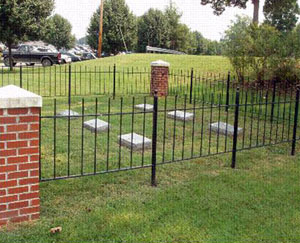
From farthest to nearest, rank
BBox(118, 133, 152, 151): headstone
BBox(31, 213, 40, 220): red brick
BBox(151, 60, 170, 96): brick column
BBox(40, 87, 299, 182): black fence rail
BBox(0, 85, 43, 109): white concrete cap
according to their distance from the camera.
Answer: BBox(151, 60, 170, 96): brick column < BBox(118, 133, 152, 151): headstone < BBox(40, 87, 299, 182): black fence rail < BBox(31, 213, 40, 220): red brick < BBox(0, 85, 43, 109): white concrete cap

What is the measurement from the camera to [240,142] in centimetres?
718

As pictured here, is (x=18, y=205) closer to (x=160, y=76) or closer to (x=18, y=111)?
(x=18, y=111)

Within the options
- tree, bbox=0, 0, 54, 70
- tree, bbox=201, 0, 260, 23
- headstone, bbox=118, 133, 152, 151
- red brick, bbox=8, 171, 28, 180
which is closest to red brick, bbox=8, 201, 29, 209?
red brick, bbox=8, 171, 28, 180

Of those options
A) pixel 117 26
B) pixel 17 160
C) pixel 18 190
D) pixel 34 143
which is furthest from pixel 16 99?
pixel 117 26

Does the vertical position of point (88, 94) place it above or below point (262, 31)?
below

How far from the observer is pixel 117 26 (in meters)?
35.2

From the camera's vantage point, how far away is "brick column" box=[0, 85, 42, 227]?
136 inches

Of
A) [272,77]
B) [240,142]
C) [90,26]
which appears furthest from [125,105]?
[90,26]

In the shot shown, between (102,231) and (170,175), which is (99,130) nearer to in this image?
(170,175)

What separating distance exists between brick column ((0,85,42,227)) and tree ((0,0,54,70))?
1647 cm

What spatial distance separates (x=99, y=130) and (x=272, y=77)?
24.0 feet

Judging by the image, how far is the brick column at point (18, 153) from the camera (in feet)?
11.3

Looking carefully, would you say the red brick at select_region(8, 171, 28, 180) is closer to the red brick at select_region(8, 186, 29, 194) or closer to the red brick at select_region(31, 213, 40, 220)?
the red brick at select_region(8, 186, 29, 194)

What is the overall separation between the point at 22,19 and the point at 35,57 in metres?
5.80
